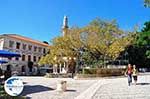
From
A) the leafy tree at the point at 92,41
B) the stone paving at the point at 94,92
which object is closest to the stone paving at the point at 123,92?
the stone paving at the point at 94,92

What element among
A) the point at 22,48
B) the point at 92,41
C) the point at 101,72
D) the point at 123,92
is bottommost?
the point at 123,92

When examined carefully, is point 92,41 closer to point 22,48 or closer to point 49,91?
point 49,91

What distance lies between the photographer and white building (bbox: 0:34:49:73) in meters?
71.8

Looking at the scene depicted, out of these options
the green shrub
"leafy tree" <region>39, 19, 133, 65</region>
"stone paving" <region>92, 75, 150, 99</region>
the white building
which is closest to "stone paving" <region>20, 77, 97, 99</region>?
"stone paving" <region>92, 75, 150, 99</region>

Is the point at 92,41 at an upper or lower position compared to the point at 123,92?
upper

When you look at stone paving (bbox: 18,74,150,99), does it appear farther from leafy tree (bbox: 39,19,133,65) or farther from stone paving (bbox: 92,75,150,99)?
leafy tree (bbox: 39,19,133,65)

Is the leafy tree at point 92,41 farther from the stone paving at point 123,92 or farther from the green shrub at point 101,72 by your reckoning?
the stone paving at point 123,92

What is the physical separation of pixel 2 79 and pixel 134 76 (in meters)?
8.90

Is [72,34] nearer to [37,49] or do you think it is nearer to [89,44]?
[89,44]

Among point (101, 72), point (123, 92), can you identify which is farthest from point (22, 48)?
point (123, 92)

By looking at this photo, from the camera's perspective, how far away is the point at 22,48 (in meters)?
76.4

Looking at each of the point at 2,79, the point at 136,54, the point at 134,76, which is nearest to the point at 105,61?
the point at 136,54

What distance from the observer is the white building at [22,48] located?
71.8 m

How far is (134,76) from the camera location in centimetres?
2214
